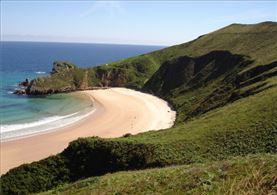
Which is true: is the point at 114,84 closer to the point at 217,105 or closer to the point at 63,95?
the point at 63,95

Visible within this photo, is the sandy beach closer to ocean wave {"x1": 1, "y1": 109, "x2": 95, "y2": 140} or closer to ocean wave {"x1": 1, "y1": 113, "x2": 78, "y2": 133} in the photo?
ocean wave {"x1": 1, "y1": 109, "x2": 95, "y2": 140}

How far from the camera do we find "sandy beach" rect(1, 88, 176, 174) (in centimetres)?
5019

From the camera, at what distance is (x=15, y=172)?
106 ft

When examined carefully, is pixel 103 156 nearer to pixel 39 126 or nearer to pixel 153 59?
pixel 39 126

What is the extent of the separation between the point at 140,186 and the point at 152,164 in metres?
12.8

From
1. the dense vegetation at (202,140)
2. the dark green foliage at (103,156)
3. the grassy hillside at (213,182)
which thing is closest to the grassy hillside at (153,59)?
the dense vegetation at (202,140)

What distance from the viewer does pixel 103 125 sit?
65.7 metres

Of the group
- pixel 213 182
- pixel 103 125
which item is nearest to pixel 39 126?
pixel 103 125

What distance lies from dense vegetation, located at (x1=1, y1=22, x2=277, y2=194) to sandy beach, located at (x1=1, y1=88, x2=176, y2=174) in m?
4.49

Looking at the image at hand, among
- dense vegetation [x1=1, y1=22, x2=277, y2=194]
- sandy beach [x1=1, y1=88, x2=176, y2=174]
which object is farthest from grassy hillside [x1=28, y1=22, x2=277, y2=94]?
sandy beach [x1=1, y1=88, x2=176, y2=174]

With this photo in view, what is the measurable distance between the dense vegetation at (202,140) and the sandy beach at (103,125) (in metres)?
4.49

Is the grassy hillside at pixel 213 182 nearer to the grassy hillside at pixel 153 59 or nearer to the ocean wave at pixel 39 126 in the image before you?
the ocean wave at pixel 39 126

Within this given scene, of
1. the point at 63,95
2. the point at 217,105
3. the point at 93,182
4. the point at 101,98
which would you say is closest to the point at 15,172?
the point at 93,182

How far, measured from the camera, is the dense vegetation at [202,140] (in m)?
18.5
